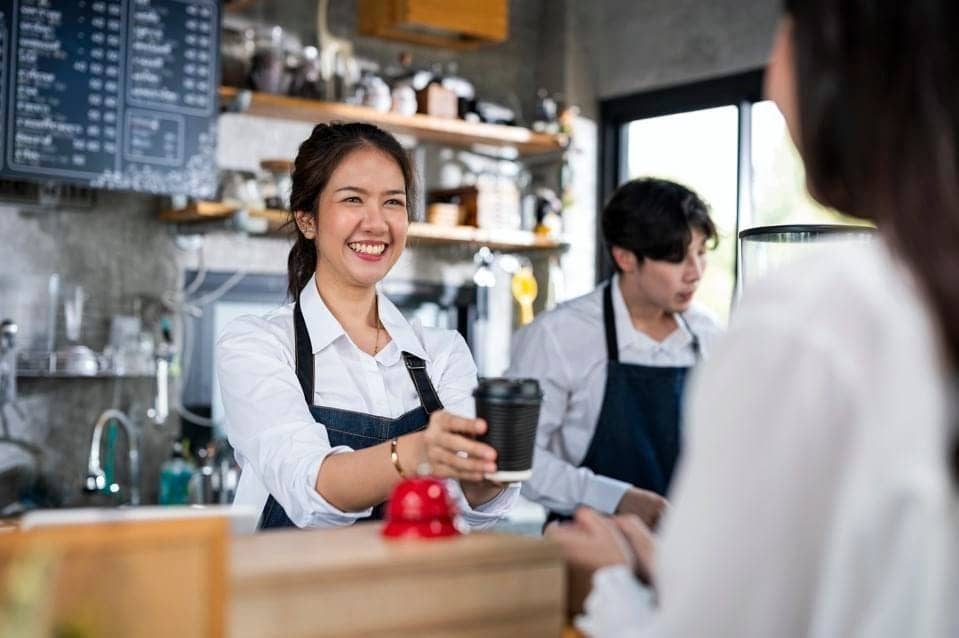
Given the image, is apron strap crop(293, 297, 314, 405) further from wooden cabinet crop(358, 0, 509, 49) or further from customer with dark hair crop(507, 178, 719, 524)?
wooden cabinet crop(358, 0, 509, 49)

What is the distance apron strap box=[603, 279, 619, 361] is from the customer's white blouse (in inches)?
89.1

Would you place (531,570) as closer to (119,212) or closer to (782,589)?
(782,589)

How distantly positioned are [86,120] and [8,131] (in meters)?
0.26

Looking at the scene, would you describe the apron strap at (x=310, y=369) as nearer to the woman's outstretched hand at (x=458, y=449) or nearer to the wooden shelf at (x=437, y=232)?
the woman's outstretched hand at (x=458, y=449)

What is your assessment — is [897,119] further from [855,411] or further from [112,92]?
[112,92]

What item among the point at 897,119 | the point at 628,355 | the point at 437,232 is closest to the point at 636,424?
the point at 628,355

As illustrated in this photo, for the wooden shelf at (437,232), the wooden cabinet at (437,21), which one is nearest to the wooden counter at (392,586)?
the wooden shelf at (437,232)

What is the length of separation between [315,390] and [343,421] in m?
0.08

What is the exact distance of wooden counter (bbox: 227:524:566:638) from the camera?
100 cm

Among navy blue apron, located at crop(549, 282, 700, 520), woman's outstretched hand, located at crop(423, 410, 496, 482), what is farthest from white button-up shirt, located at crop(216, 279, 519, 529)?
navy blue apron, located at crop(549, 282, 700, 520)

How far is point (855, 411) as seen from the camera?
2.45ft

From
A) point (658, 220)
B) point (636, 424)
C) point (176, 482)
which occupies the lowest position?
point (176, 482)

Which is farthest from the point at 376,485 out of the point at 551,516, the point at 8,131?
the point at 8,131

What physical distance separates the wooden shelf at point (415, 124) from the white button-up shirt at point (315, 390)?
77.0 inches
